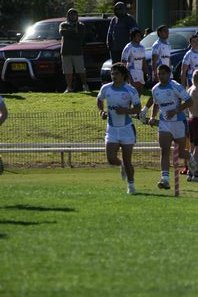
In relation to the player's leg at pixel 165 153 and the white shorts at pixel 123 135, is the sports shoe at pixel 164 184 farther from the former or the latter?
the white shorts at pixel 123 135

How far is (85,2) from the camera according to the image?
6084 cm

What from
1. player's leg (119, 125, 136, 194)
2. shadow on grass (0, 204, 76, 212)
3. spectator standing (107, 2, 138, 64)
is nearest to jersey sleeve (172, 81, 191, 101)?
player's leg (119, 125, 136, 194)

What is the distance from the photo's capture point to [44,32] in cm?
2839

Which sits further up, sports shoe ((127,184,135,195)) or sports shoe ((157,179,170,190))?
sports shoe ((127,184,135,195))

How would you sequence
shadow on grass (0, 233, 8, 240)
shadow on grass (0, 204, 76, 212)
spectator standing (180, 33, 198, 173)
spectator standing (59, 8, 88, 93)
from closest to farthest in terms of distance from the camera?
1. shadow on grass (0, 233, 8, 240)
2. shadow on grass (0, 204, 76, 212)
3. spectator standing (180, 33, 198, 173)
4. spectator standing (59, 8, 88, 93)

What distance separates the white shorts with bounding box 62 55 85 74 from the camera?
2541 centimetres

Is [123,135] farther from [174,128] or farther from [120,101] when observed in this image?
[174,128]

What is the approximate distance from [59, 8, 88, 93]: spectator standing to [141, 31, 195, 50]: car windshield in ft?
5.54

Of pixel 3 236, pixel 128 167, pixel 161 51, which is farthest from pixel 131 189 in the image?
pixel 161 51

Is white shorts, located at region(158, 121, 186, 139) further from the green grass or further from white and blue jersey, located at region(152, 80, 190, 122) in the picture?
the green grass

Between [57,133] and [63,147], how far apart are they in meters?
1.74

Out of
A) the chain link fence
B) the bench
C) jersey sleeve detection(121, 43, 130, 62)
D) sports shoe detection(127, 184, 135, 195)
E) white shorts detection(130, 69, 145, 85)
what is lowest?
the chain link fence

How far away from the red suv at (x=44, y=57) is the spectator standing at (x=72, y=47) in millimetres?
1307

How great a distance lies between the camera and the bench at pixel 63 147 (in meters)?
20.3
